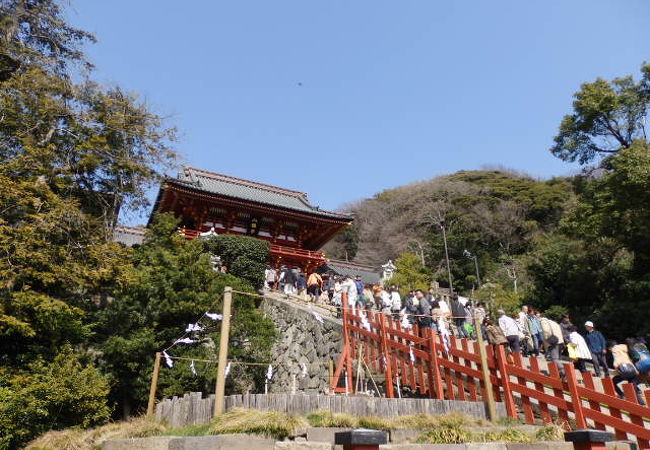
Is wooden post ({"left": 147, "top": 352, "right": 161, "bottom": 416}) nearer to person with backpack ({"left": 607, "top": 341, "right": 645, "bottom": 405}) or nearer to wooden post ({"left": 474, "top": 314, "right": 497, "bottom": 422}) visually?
wooden post ({"left": 474, "top": 314, "right": 497, "bottom": 422})

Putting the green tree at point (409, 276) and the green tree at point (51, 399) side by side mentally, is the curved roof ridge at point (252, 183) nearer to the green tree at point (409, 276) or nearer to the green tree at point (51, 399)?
the green tree at point (409, 276)

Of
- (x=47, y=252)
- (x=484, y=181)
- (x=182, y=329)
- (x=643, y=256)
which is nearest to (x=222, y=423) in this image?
(x=182, y=329)

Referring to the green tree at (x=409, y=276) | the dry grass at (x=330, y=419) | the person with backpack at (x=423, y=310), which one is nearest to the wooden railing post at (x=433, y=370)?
the dry grass at (x=330, y=419)

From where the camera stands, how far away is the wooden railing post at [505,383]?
7.06 metres

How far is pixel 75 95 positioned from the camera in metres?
13.2

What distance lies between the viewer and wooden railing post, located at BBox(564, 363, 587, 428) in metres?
6.19

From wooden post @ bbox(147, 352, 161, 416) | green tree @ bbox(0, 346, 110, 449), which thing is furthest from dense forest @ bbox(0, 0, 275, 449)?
wooden post @ bbox(147, 352, 161, 416)

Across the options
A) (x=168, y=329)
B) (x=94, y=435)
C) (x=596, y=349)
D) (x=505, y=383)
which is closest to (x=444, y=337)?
(x=505, y=383)

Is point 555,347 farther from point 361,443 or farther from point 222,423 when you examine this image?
point 361,443

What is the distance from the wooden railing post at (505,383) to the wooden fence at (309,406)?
472mm

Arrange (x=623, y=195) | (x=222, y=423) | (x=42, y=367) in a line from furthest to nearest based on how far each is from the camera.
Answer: (x=623, y=195)
(x=42, y=367)
(x=222, y=423)

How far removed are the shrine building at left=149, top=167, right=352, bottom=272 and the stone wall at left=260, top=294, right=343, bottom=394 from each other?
7.08 meters

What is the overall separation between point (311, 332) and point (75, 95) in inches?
387

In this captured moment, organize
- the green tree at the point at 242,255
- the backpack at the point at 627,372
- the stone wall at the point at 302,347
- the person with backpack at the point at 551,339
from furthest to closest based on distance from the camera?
the green tree at the point at 242,255, the stone wall at the point at 302,347, the person with backpack at the point at 551,339, the backpack at the point at 627,372
